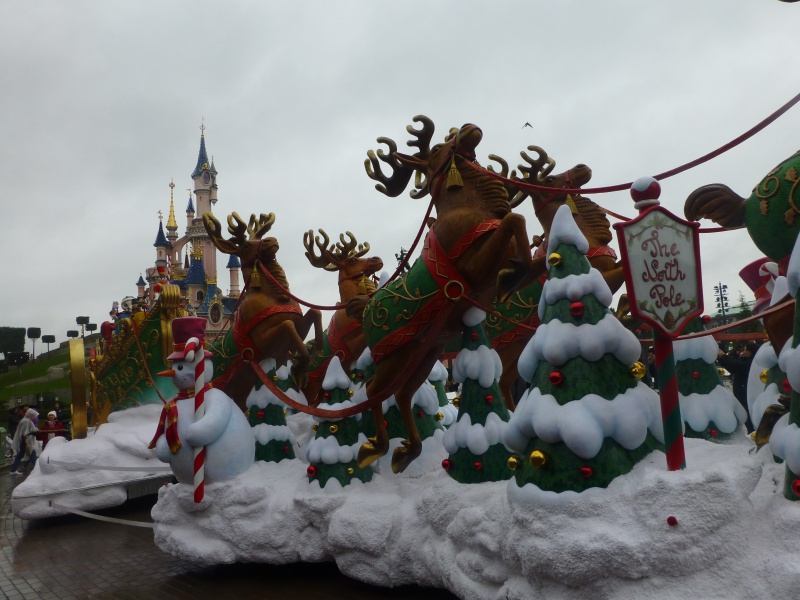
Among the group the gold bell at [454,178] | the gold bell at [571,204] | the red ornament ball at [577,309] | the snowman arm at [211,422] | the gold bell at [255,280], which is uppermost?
the gold bell at [454,178]

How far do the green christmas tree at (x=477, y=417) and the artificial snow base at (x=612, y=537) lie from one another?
5.8 inches

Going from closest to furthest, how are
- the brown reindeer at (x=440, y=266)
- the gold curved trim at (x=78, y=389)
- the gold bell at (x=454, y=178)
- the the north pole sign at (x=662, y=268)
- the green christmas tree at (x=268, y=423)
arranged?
the the north pole sign at (x=662, y=268), the brown reindeer at (x=440, y=266), the gold bell at (x=454, y=178), the green christmas tree at (x=268, y=423), the gold curved trim at (x=78, y=389)

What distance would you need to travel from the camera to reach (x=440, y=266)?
448 centimetres

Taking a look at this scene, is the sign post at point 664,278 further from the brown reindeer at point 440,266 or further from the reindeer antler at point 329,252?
the reindeer antler at point 329,252

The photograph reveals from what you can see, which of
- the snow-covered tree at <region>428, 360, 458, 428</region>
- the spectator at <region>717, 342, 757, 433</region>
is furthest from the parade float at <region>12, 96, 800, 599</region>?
the spectator at <region>717, 342, 757, 433</region>

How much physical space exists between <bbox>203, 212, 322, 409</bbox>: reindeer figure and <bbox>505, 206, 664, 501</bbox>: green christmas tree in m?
3.26

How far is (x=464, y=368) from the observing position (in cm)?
459

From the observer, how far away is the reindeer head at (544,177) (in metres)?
5.29

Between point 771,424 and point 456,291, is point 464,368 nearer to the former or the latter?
point 456,291

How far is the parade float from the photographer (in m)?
2.74

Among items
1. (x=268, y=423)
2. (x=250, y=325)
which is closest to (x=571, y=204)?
(x=250, y=325)


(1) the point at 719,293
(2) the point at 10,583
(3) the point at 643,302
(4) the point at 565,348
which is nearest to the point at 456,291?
(4) the point at 565,348

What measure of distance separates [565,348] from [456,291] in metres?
1.32

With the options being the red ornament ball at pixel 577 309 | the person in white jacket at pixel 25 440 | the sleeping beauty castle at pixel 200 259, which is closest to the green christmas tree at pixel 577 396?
the red ornament ball at pixel 577 309
